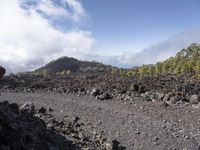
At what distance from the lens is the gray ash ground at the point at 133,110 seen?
60.0 ft

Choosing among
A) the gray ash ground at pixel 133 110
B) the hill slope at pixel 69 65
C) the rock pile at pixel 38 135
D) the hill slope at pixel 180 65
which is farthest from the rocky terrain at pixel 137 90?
the hill slope at pixel 69 65

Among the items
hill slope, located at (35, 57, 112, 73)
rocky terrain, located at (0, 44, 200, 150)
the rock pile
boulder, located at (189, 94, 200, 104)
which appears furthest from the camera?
hill slope, located at (35, 57, 112, 73)

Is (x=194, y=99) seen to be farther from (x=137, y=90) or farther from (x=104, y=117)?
(x=104, y=117)

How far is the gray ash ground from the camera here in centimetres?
1828

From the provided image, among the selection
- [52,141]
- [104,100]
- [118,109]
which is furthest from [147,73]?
[52,141]

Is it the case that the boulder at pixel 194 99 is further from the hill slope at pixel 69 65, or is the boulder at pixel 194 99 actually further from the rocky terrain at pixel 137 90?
the hill slope at pixel 69 65

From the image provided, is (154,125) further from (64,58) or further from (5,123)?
(64,58)

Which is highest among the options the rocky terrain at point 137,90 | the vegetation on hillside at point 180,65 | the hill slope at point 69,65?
the hill slope at point 69,65

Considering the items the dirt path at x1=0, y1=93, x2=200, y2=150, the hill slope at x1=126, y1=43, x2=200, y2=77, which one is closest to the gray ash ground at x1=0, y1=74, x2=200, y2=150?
the dirt path at x1=0, y1=93, x2=200, y2=150

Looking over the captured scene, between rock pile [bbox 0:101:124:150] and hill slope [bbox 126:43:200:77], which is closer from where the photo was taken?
rock pile [bbox 0:101:124:150]

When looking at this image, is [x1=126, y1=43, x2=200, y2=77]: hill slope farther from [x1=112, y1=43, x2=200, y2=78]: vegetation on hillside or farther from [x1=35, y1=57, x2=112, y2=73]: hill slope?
[x1=35, y1=57, x2=112, y2=73]: hill slope

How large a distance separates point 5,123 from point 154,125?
8.86 metres

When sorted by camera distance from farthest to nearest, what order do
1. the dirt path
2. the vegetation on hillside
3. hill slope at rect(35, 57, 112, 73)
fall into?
hill slope at rect(35, 57, 112, 73) → the vegetation on hillside → the dirt path

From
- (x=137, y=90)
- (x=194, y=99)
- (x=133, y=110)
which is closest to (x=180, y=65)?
(x=137, y=90)
